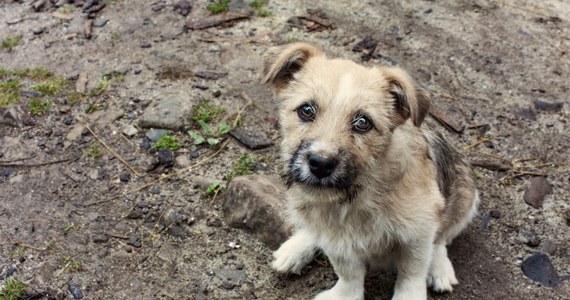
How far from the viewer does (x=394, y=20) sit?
317 inches

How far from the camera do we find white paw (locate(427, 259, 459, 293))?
16.2 feet

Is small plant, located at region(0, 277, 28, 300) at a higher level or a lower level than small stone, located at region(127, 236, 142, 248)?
higher

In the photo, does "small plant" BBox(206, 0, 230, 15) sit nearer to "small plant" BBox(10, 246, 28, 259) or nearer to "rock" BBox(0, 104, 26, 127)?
"rock" BBox(0, 104, 26, 127)

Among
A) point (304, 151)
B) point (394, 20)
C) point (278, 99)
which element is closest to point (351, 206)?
point (304, 151)

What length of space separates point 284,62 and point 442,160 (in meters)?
1.48

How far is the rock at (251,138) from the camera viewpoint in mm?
6340

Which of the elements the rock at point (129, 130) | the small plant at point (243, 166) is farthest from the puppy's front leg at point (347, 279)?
the rock at point (129, 130)

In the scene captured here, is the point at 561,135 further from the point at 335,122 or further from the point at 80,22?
the point at 80,22

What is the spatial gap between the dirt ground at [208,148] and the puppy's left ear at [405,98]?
5.23 feet

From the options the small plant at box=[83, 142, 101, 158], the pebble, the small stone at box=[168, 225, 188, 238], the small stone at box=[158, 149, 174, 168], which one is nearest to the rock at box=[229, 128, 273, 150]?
the small stone at box=[158, 149, 174, 168]

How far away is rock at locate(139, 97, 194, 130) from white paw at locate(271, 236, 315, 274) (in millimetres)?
1996

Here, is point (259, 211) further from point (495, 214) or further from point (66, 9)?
point (66, 9)

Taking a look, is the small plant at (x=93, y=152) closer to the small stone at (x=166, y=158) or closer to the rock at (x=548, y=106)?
the small stone at (x=166, y=158)

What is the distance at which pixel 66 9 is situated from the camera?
27.8 feet
